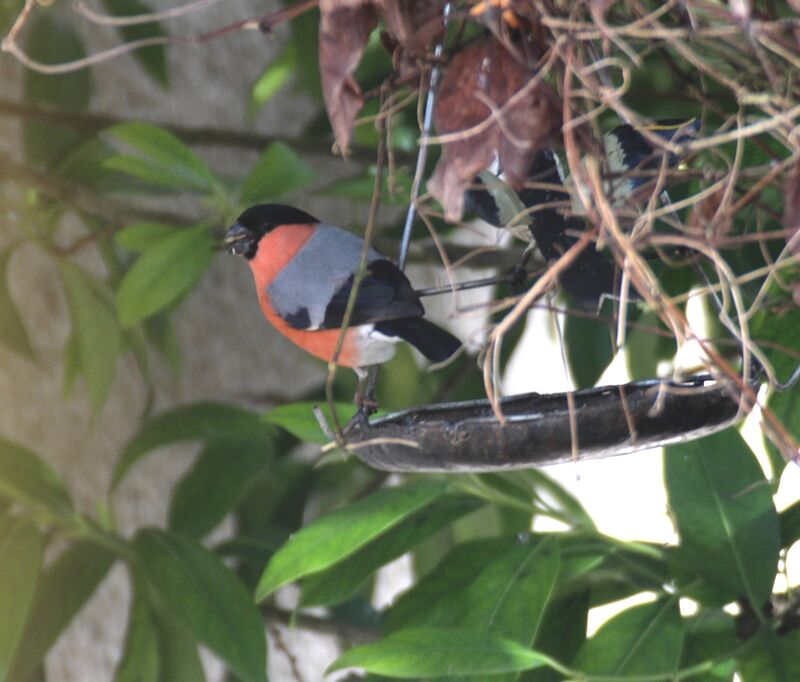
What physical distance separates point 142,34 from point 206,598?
0.69 metres

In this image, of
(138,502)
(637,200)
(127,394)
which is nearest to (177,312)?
(127,394)

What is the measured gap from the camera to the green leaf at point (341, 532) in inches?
30.3

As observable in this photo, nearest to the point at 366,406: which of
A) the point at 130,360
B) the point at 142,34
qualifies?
the point at 142,34

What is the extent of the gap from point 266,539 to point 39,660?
0.25 metres

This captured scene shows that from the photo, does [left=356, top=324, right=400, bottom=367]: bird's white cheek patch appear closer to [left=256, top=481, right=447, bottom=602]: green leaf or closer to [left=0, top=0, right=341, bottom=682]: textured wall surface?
[left=256, top=481, right=447, bottom=602]: green leaf

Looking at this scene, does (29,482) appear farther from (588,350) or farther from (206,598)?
(588,350)

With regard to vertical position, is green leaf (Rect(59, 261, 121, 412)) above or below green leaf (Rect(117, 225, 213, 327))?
below

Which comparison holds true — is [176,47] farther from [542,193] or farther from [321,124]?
[542,193]

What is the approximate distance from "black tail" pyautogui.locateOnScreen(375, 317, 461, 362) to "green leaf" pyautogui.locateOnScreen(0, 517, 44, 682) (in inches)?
18.4

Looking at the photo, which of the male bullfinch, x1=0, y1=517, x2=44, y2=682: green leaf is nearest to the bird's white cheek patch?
the male bullfinch

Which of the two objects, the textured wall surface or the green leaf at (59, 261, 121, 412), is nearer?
the green leaf at (59, 261, 121, 412)

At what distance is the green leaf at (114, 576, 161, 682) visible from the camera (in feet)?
3.44

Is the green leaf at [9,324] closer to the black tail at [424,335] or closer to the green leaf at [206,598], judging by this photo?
the green leaf at [206,598]

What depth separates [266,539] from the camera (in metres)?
1.23
